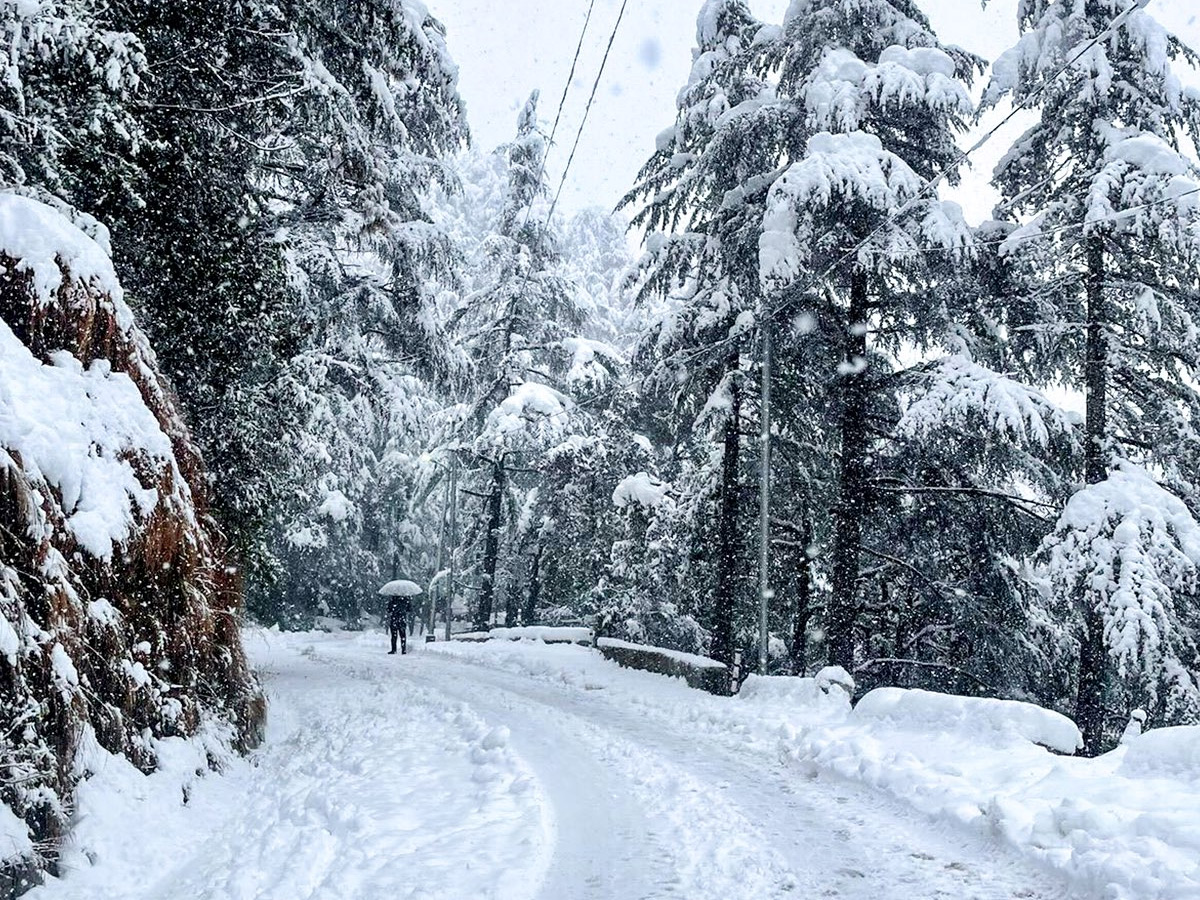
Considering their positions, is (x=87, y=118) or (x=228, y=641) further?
(x=228, y=641)

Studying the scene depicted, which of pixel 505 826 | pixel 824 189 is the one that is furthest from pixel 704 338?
pixel 505 826

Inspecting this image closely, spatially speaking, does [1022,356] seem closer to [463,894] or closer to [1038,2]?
[1038,2]

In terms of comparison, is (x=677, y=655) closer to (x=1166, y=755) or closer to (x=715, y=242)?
(x=715, y=242)

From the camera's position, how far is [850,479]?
13180 mm

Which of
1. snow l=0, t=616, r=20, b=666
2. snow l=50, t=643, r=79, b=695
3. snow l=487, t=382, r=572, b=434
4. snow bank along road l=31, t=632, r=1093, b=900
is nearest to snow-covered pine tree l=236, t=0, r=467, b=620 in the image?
snow bank along road l=31, t=632, r=1093, b=900

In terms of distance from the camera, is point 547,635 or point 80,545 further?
point 547,635

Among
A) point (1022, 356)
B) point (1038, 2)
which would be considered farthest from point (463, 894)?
point (1038, 2)

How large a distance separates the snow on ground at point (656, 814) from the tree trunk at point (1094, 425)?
14.6 feet

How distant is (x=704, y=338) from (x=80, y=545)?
11.9 meters

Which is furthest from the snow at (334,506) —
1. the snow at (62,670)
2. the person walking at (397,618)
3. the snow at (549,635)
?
the snow at (62,670)

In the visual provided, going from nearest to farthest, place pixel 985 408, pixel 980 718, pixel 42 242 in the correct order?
pixel 42 242 < pixel 980 718 < pixel 985 408

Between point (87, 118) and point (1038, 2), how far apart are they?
1385 centimetres

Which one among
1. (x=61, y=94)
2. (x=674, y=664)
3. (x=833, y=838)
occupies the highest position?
(x=61, y=94)

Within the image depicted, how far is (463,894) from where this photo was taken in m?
4.68
